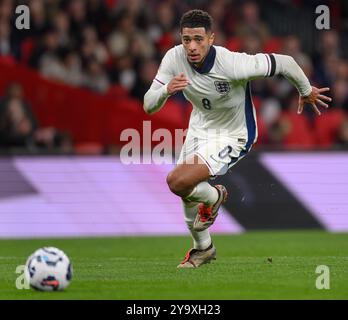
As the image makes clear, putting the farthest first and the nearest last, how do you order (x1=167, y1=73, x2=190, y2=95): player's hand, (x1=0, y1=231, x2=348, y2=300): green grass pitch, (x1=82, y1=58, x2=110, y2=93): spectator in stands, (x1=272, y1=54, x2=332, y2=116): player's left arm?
(x1=82, y1=58, x2=110, y2=93): spectator in stands → (x1=272, y1=54, x2=332, y2=116): player's left arm → (x1=167, y1=73, x2=190, y2=95): player's hand → (x1=0, y1=231, x2=348, y2=300): green grass pitch

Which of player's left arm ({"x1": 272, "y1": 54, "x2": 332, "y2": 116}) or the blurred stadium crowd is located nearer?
player's left arm ({"x1": 272, "y1": 54, "x2": 332, "y2": 116})

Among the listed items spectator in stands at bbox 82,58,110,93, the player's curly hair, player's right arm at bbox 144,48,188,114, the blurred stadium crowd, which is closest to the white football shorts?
player's right arm at bbox 144,48,188,114

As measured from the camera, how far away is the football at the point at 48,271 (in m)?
9.16

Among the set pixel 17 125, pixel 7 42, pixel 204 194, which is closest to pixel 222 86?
pixel 204 194

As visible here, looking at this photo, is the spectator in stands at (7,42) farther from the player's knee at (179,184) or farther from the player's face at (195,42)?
the player's knee at (179,184)

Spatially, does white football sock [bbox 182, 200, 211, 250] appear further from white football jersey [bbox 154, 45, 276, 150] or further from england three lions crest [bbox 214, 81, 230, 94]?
england three lions crest [bbox 214, 81, 230, 94]

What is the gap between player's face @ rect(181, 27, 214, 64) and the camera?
10.9 metres

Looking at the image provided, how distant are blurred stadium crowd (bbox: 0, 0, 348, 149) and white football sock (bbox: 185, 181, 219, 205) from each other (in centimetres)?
652

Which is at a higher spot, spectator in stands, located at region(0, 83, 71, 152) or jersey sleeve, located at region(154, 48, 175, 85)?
spectator in stands, located at region(0, 83, 71, 152)

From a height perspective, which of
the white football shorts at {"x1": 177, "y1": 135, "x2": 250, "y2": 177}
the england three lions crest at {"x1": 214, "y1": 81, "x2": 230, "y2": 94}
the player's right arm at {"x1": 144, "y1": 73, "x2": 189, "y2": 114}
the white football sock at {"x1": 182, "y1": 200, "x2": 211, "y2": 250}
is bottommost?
the white football sock at {"x1": 182, "y1": 200, "x2": 211, "y2": 250}

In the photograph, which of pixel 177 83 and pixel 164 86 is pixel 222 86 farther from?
pixel 177 83

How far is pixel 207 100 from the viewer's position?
37.1ft

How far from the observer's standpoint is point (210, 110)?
11.4 meters

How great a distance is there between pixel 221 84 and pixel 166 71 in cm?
54
